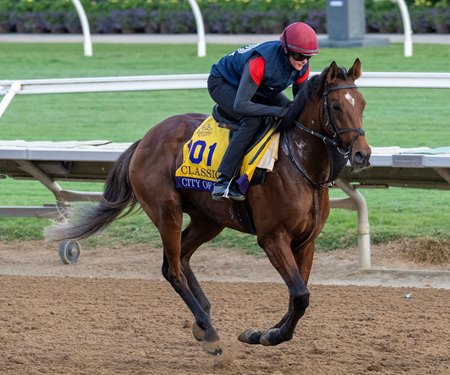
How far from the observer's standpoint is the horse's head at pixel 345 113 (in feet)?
18.2

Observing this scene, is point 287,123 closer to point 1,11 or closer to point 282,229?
point 282,229

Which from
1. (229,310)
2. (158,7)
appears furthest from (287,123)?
(158,7)

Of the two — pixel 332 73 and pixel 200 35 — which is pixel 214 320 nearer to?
pixel 332 73

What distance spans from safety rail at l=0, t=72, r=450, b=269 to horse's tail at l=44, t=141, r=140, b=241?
141 centimetres

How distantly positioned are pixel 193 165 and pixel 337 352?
1359 mm

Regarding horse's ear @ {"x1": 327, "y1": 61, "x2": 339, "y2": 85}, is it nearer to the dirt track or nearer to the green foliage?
the dirt track

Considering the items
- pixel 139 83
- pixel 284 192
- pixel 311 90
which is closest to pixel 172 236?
pixel 284 192

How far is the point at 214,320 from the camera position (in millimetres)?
7035

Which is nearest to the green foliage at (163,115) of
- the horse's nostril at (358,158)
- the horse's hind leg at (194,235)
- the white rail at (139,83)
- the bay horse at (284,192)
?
the white rail at (139,83)

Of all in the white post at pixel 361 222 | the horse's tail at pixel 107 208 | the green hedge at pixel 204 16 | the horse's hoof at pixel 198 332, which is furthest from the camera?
the green hedge at pixel 204 16

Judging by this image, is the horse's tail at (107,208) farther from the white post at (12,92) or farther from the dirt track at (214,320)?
the white post at (12,92)

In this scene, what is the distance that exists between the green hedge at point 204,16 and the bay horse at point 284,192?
12.4 metres

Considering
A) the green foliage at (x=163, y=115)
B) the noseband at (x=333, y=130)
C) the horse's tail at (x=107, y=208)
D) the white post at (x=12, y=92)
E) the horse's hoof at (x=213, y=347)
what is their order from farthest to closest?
the green foliage at (x=163, y=115) < the white post at (x=12, y=92) < the horse's tail at (x=107, y=208) < the horse's hoof at (x=213, y=347) < the noseband at (x=333, y=130)

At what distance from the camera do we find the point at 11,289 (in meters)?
8.05
